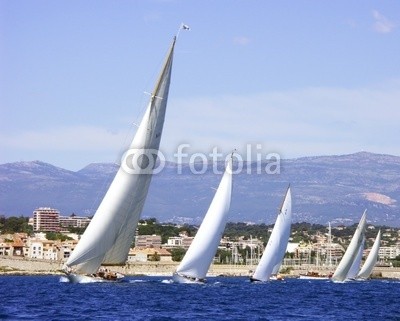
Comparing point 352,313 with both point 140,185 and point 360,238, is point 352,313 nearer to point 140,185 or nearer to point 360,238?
point 140,185

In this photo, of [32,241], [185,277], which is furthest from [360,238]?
[32,241]

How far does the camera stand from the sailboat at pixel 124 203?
6831 centimetres

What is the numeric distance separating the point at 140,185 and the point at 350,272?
59.0m

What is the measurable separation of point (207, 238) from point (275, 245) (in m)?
16.7

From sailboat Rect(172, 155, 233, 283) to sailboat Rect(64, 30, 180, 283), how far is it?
1136cm

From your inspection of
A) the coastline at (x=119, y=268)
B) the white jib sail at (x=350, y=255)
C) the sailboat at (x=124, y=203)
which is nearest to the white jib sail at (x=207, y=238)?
the sailboat at (x=124, y=203)

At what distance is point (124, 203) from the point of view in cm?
6906

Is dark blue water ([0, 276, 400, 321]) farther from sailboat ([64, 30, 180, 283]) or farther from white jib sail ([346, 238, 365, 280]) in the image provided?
white jib sail ([346, 238, 365, 280])

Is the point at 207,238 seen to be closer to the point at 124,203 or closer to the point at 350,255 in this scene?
the point at 124,203

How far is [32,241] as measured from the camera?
186125mm

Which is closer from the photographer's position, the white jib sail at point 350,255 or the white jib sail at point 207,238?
the white jib sail at point 207,238

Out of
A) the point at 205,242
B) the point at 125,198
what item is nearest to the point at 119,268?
the point at 205,242

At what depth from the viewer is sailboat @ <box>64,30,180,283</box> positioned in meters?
68.3

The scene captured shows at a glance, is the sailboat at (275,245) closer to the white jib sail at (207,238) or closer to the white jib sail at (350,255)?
the white jib sail at (207,238)
